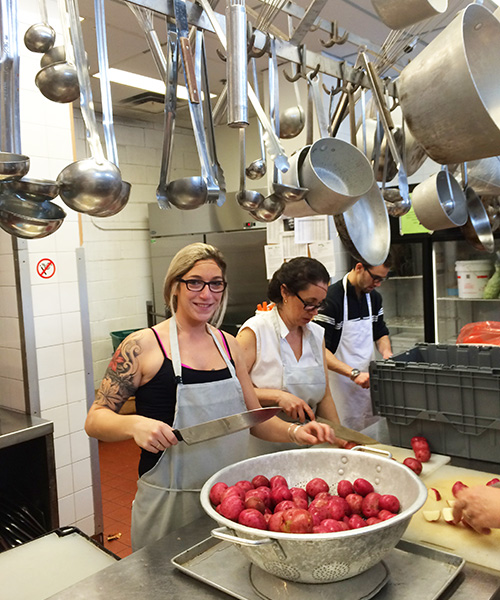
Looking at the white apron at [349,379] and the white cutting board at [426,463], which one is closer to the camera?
the white cutting board at [426,463]

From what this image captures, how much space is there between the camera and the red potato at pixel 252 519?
1.16 metres

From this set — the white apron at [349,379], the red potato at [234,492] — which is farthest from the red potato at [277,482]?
the white apron at [349,379]

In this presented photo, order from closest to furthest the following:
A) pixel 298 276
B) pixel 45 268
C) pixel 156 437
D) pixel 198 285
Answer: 1. pixel 156 437
2. pixel 198 285
3. pixel 298 276
4. pixel 45 268

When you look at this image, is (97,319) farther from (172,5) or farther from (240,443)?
(172,5)

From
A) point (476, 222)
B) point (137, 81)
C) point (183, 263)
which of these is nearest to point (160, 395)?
point (183, 263)

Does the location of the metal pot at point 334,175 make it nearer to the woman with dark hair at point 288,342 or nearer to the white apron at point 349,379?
the woman with dark hair at point 288,342

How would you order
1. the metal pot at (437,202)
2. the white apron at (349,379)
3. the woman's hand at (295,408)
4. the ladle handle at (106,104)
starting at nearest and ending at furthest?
the ladle handle at (106,104) < the metal pot at (437,202) < the woman's hand at (295,408) < the white apron at (349,379)

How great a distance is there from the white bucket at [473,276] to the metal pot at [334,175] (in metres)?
2.72

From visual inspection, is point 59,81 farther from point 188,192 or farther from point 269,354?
point 269,354

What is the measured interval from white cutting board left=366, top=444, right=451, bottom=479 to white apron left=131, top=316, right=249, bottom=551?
53 cm

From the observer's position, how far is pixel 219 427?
5.19 feet

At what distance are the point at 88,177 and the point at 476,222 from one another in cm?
177

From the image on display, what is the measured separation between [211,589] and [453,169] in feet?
5.77

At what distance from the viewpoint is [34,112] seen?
9.15ft
